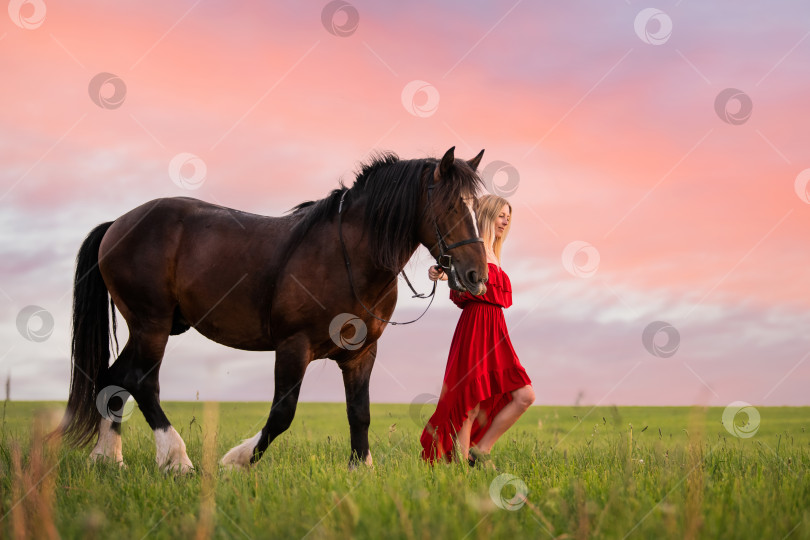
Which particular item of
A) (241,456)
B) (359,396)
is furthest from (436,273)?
(241,456)

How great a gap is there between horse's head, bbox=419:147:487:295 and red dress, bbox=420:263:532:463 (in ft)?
2.50

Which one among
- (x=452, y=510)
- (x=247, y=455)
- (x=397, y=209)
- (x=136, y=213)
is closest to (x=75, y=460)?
(x=247, y=455)

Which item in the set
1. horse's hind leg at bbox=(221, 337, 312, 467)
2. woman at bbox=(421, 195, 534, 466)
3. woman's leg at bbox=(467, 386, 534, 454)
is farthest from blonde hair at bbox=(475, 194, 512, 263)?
horse's hind leg at bbox=(221, 337, 312, 467)

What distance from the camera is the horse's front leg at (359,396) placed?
624 centimetres

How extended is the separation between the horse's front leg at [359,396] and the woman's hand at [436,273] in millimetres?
943

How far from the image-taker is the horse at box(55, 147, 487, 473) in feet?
18.1

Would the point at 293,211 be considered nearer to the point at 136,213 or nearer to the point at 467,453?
the point at 136,213

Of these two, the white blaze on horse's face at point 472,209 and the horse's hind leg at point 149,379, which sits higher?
the white blaze on horse's face at point 472,209

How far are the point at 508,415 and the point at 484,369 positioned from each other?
0.49 m

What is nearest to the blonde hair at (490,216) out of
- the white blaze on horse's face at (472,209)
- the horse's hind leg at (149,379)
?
the white blaze on horse's face at (472,209)

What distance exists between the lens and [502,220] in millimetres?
6207

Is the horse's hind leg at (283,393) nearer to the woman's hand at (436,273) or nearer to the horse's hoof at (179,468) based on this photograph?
the horse's hoof at (179,468)

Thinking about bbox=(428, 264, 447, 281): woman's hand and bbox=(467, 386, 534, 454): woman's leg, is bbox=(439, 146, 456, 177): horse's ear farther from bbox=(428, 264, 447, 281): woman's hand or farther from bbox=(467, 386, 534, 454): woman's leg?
bbox=(467, 386, 534, 454): woman's leg

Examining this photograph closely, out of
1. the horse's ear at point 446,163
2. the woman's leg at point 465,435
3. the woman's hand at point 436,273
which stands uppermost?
the horse's ear at point 446,163
